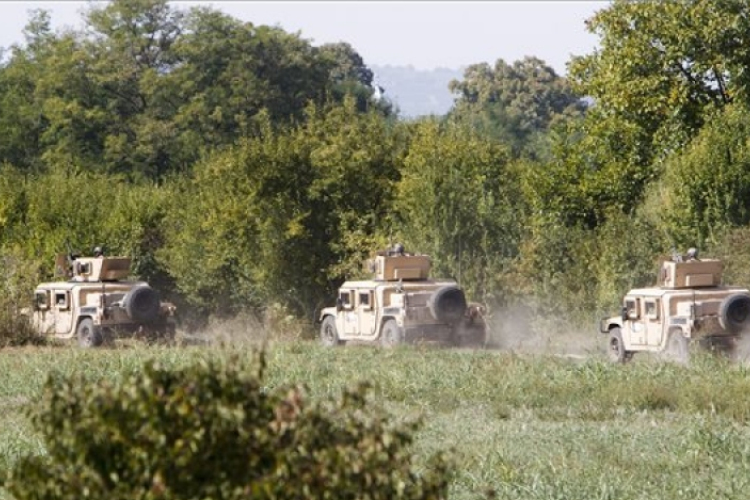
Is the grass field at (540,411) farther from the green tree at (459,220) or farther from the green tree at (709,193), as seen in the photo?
the green tree at (459,220)

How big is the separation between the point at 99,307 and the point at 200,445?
1148 inches

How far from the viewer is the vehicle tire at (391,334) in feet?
105

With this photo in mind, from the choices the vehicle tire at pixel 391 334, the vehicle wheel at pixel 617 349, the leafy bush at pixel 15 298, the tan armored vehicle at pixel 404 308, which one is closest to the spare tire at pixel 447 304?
the tan armored vehicle at pixel 404 308

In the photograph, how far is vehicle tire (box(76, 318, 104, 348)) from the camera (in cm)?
3469

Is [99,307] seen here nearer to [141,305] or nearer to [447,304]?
[141,305]

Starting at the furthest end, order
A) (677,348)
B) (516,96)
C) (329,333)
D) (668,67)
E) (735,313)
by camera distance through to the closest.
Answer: (516,96) < (668,67) < (329,333) < (677,348) < (735,313)

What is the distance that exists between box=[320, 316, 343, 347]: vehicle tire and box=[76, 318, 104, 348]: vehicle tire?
4.77m

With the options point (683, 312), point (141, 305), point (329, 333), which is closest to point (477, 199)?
point (329, 333)

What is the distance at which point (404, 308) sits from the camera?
32094 mm

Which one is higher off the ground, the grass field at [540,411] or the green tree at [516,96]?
the green tree at [516,96]

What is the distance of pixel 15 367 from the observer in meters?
26.5

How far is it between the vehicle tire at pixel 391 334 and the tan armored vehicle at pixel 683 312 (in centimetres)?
513

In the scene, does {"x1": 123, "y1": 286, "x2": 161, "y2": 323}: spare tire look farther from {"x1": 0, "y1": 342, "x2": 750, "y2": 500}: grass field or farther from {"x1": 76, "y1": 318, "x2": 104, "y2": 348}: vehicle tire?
{"x1": 0, "y1": 342, "x2": 750, "y2": 500}: grass field

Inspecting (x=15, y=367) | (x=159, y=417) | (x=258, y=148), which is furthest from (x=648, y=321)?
(x=159, y=417)
